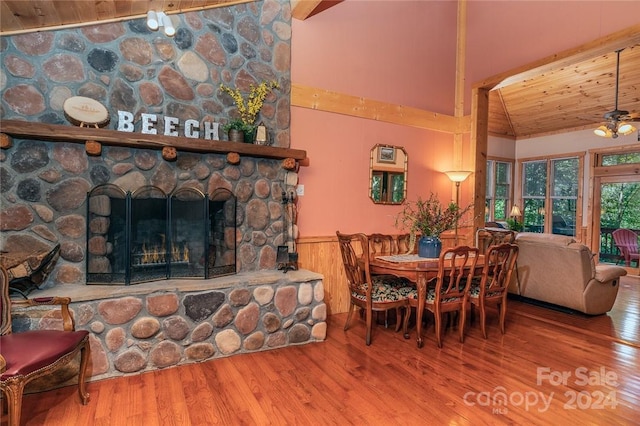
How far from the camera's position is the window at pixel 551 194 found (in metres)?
7.53

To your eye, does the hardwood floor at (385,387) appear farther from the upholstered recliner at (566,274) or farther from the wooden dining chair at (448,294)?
the upholstered recliner at (566,274)

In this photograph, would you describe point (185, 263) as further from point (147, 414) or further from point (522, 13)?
point (522, 13)

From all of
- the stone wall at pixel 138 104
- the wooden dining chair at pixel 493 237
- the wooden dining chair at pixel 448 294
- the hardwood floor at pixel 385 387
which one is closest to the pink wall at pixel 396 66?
the stone wall at pixel 138 104

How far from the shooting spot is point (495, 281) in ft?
10.9

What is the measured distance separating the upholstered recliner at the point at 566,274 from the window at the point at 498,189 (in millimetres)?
4078

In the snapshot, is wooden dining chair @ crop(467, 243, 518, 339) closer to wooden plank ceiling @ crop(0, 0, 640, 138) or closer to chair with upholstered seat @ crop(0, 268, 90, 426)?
wooden plank ceiling @ crop(0, 0, 640, 138)

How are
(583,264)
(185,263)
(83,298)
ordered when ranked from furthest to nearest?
(583,264) < (185,263) < (83,298)

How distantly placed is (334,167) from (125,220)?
2.20 metres

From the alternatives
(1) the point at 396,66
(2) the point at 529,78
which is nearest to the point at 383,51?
(1) the point at 396,66

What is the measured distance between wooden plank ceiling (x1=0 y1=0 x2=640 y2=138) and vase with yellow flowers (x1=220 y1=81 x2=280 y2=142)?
2.61ft

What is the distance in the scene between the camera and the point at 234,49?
3336mm

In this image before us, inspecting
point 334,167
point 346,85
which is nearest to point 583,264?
point 334,167

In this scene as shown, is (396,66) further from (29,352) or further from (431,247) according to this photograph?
(29,352)

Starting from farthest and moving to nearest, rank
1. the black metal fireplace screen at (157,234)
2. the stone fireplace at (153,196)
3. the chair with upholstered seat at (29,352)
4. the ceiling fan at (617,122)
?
the ceiling fan at (617,122), the black metal fireplace screen at (157,234), the stone fireplace at (153,196), the chair with upholstered seat at (29,352)
